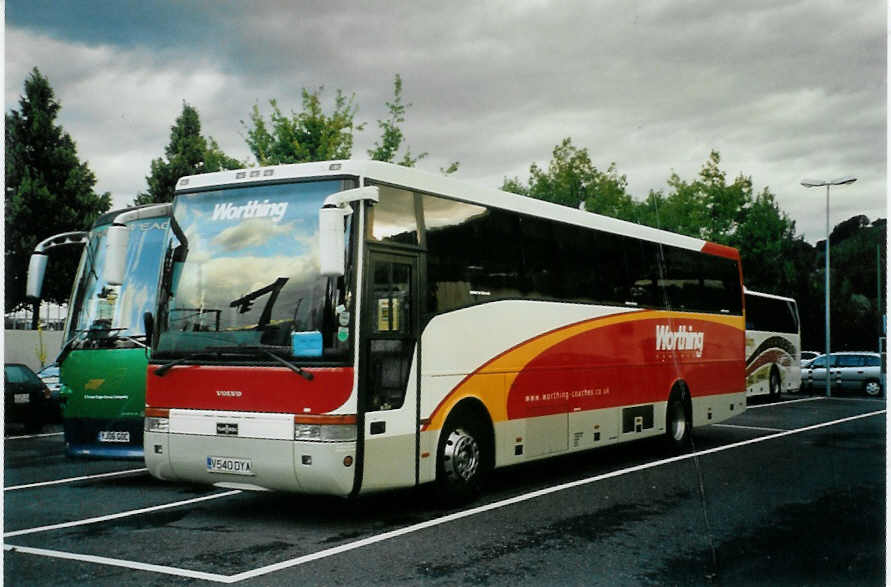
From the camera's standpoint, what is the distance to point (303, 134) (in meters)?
24.2

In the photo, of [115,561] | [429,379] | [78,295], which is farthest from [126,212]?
[115,561]

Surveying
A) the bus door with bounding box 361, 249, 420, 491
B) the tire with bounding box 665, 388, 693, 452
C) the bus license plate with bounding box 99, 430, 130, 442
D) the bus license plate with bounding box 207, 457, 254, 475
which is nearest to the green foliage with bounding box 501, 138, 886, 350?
the tire with bounding box 665, 388, 693, 452

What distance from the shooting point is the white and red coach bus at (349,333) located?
8336 mm

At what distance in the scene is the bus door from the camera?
853 cm

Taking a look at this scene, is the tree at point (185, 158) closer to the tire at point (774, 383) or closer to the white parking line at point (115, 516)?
the white parking line at point (115, 516)

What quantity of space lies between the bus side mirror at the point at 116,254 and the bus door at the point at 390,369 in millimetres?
2452

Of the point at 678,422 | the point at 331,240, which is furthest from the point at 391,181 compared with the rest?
the point at 678,422

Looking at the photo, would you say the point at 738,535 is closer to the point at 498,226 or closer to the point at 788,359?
the point at 498,226

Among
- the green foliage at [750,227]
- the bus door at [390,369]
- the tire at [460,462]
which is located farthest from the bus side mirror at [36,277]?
the green foliage at [750,227]

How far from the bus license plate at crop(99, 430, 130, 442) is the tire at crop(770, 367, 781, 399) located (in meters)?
24.3

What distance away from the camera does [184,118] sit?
3006 cm

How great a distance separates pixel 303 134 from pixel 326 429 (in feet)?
55.9

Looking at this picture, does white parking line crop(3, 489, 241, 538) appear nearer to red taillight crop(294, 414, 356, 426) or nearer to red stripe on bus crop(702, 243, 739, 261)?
red taillight crop(294, 414, 356, 426)

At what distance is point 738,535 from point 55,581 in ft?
18.3
